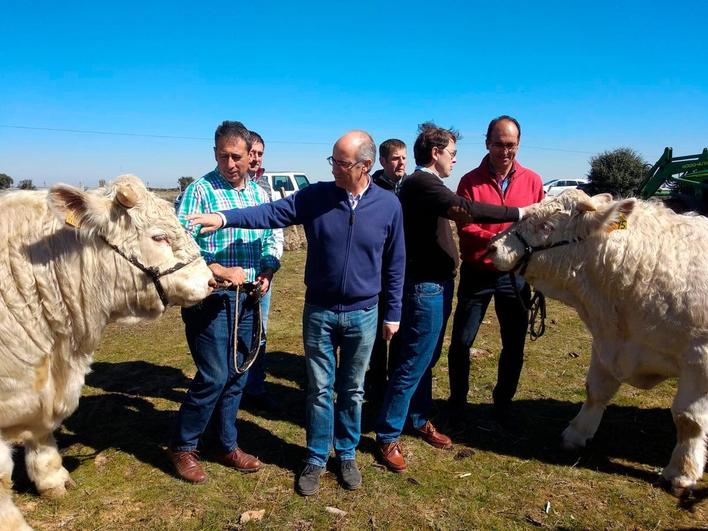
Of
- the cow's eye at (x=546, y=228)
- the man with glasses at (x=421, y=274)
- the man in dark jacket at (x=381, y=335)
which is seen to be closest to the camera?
the cow's eye at (x=546, y=228)

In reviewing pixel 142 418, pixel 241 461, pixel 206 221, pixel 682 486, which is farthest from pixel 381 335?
pixel 682 486

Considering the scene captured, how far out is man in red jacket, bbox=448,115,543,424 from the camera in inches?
169

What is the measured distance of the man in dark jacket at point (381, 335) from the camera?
524 centimetres

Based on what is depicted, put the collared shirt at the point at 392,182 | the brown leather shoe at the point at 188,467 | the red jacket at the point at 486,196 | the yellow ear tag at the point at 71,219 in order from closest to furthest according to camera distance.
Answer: the yellow ear tag at the point at 71,219 → the brown leather shoe at the point at 188,467 → the red jacket at the point at 486,196 → the collared shirt at the point at 392,182

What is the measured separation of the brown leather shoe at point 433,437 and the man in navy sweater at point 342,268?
0.92 m

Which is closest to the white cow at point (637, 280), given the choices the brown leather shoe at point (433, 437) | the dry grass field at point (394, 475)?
the dry grass field at point (394, 475)

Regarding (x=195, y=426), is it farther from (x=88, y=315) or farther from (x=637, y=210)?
(x=637, y=210)

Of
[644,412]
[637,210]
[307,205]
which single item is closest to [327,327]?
[307,205]

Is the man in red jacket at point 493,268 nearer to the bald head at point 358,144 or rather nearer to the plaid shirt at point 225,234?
the bald head at point 358,144

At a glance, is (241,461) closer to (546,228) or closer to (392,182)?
(546,228)

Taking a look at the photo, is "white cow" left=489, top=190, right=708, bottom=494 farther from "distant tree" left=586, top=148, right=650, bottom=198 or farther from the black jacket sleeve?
"distant tree" left=586, top=148, right=650, bottom=198

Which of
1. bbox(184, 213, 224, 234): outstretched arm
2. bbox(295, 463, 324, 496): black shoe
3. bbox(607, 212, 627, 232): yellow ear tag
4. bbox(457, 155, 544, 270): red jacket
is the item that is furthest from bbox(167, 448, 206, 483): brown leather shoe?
bbox(607, 212, 627, 232): yellow ear tag

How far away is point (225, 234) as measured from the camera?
367 centimetres

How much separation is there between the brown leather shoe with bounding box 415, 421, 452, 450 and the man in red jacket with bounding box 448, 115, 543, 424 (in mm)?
358
